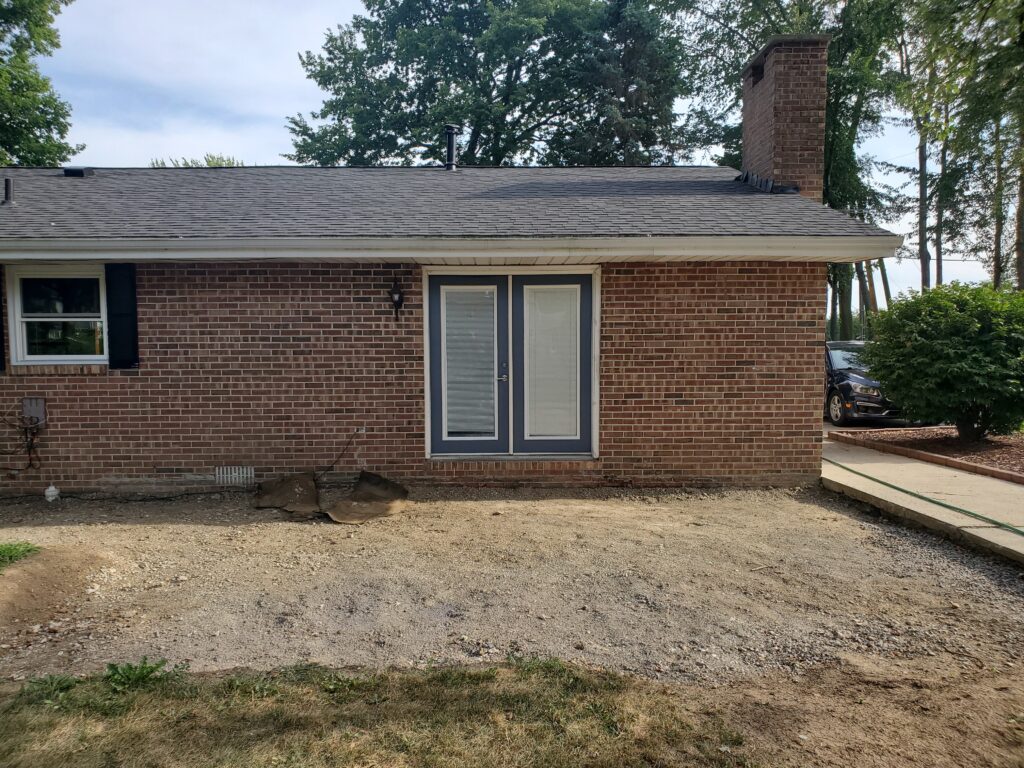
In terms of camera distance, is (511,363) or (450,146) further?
(450,146)

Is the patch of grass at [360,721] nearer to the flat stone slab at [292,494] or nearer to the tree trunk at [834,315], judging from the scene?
the flat stone slab at [292,494]

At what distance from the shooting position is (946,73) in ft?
18.1

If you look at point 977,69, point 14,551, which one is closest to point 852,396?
point 977,69

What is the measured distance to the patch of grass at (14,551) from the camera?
4.72 meters

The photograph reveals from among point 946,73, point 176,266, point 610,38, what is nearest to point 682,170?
point 946,73

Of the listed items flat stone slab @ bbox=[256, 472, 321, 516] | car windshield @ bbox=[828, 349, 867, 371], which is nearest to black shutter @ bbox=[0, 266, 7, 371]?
flat stone slab @ bbox=[256, 472, 321, 516]

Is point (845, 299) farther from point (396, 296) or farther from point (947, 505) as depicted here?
point (396, 296)

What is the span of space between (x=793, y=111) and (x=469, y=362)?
5.17 m

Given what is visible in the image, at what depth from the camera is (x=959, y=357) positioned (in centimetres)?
892

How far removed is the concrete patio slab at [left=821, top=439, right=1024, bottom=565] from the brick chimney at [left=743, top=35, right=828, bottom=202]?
343 centimetres

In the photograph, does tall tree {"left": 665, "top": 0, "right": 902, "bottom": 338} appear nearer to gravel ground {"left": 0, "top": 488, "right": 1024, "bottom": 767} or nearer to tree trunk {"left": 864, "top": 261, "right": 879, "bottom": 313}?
tree trunk {"left": 864, "top": 261, "right": 879, "bottom": 313}

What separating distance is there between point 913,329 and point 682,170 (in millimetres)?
3971

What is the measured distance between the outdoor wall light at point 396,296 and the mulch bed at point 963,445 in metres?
7.07

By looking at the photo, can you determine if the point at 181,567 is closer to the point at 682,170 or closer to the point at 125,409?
the point at 125,409
